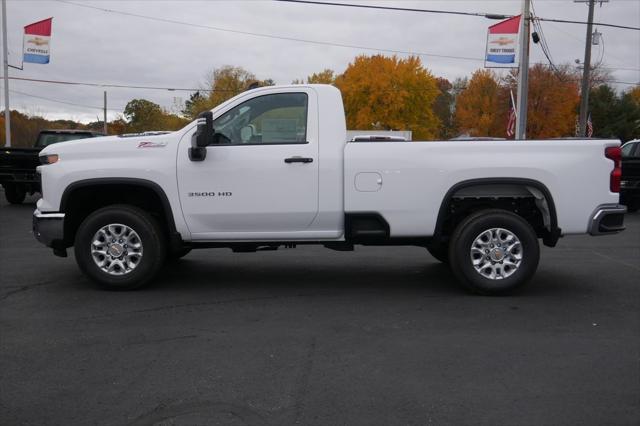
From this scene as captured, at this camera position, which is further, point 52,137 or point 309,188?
point 52,137

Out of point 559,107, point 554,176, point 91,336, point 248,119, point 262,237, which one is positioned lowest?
point 91,336

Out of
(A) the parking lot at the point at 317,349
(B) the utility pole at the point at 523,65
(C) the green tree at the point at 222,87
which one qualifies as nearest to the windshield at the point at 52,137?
(A) the parking lot at the point at 317,349

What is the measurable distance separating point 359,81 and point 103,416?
192 feet

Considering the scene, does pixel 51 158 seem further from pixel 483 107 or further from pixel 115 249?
pixel 483 107

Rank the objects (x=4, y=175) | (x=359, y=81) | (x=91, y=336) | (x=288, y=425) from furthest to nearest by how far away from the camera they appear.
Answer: (x=359, y=81)
(x=4, y=175)
(x=91, y=336)
(x=288, y=425)

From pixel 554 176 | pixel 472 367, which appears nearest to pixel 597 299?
pixel 554 176

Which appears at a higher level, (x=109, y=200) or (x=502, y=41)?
(x=502, y=41)

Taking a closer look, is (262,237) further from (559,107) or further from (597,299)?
(559,107)

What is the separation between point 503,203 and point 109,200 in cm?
439

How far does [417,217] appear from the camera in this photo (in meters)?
6.33

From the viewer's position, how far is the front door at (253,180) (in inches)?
249

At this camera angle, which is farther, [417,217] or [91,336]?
[417,217]

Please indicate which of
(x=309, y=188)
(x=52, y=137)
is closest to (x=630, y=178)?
(x=309, y=188)

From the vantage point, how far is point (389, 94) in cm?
5922
